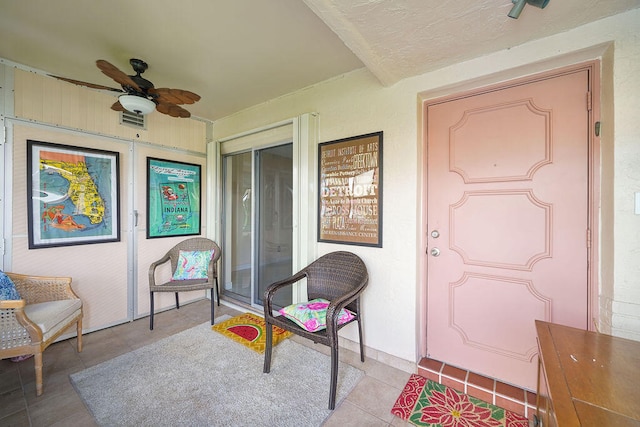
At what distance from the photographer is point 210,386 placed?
184cm

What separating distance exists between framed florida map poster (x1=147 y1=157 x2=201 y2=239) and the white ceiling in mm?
1098

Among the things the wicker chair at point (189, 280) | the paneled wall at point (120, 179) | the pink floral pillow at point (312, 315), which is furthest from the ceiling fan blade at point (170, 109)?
the pink floral pillow at point (312, 315)

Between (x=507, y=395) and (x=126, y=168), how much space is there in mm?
4059

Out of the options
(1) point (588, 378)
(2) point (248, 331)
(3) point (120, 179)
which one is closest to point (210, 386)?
(2) point (248, 331)

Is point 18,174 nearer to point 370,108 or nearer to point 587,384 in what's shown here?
point 370,108

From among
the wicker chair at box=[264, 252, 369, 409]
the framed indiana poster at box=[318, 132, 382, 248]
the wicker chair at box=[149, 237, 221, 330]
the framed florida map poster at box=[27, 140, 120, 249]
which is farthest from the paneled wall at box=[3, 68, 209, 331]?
the framed indiana poster at box=[318, 132, 382, 248]

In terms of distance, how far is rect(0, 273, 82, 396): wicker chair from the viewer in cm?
170

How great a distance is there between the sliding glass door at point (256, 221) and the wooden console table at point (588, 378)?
231 cm

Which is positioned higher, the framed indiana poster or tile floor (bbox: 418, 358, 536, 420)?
the framed indiana poster

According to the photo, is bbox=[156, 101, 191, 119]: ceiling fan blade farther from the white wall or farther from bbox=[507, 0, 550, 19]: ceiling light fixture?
bbox=[507, 0, 550, 19]: ceiling light fixture

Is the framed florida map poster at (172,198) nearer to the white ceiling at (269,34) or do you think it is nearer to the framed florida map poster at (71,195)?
the framed florida map poster at (71,195)

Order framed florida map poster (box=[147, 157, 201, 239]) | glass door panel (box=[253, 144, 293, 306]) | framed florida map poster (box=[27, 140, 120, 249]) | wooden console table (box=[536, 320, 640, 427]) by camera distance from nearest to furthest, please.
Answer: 1. wooden console table (box=[536, 320, 640, 427])
2. framed florida map poster (box=[27, 140, 120, 249])
3. glass door panel (box=[253, 144, 293, 306])
4. framed florida map poster (box=[147, 157, 201, 239])

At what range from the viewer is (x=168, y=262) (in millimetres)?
3250

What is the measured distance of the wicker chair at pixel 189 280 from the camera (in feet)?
8.94
